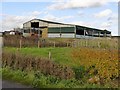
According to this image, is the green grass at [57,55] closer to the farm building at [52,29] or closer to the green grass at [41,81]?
the green grass at [41,81]

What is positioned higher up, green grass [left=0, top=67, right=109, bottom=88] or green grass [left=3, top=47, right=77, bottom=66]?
green grass [left=3, top=47, right=77, bottom=66]

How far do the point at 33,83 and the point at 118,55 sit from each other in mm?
3532

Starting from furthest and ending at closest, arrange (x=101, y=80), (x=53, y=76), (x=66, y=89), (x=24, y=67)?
(x=24, y=67)
(x=53, y=76)
(x=101, y=80)
(x=66, y=89)

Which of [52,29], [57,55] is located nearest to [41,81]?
[57,55]

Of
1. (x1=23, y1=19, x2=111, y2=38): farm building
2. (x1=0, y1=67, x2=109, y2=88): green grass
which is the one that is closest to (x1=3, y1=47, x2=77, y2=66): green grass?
(x1=0, y1=67, x2=109, y2=88): green grass

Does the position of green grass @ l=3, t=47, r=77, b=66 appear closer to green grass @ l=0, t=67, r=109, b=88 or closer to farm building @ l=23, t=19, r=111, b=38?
green grass @ l=0, t=67, r=109, b=88

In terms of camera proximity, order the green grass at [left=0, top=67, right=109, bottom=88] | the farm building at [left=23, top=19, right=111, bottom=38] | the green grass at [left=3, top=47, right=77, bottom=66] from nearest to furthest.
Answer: the green grass at [left=0, top=67, right=109, bottom=88] < the green grass at [left=3, top=47, right=77, bottom=66] < the farm building at [left=23, top=19, right=111, bottom=38]

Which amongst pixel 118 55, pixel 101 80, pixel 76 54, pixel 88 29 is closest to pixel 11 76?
pixel 76 54

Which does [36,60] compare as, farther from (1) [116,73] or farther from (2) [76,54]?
(1) [116,73]

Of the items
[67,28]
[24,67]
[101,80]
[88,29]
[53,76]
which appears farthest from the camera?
[88,29]

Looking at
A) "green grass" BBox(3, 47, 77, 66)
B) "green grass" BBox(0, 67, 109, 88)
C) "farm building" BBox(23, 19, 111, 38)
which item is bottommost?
"green grass" BBox(0, 67, 109, 88)

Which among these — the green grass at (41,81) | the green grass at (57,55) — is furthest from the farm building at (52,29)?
the green grass at (41,81)

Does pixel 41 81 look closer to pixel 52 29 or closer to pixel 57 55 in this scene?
pixel 57 55

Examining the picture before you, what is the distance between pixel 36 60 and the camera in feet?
40.1
